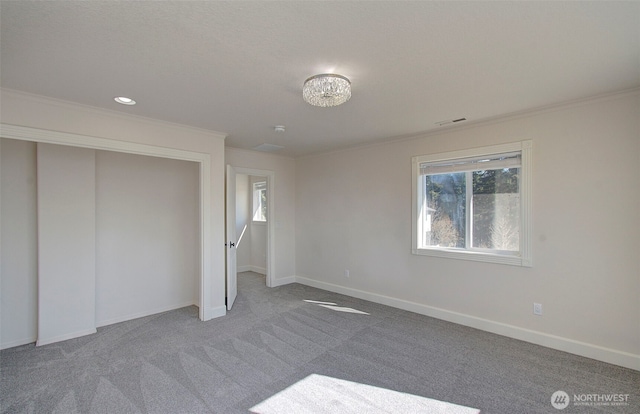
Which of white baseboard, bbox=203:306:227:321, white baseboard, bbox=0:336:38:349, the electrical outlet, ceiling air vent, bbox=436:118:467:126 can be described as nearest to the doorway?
white baseboard, bbox=203:306:227:321

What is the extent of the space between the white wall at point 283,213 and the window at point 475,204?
2521 mm

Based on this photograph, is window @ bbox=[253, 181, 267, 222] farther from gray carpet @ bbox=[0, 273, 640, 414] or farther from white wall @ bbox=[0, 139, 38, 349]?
white wall @ bbox=[0, 139, 38, 349]

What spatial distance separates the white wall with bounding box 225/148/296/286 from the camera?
18.2ft

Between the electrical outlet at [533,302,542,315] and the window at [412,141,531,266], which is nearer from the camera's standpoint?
the electrical outlet at [533,302,542,315]

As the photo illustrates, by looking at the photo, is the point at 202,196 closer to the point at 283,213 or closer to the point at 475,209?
the point at 283,213

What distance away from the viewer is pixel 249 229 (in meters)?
7.16

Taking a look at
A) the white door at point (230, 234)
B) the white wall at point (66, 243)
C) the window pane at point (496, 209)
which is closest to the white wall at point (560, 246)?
the window pane at point (496, 209)

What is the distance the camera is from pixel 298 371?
8.73 ft

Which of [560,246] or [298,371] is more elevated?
[560,246]

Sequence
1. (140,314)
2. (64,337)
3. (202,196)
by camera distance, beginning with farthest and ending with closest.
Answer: (140,314)
(202,196)
(64,337)

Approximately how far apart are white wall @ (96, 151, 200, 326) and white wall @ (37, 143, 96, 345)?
254 mm

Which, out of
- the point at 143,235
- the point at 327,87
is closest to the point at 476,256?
the point at 327,87

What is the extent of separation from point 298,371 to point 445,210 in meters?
2.75

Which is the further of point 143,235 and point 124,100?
point 143,235
